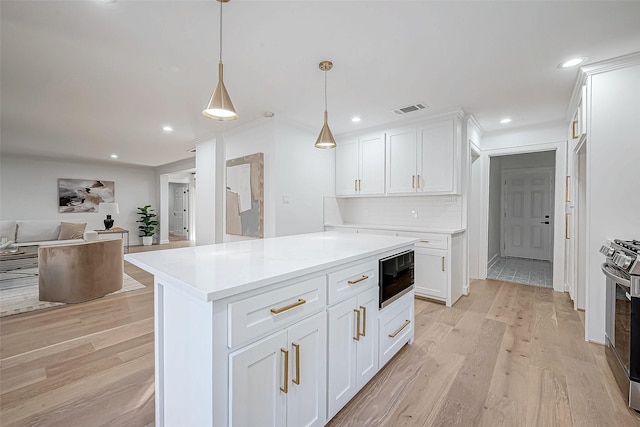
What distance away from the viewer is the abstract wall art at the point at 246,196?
3900 mm

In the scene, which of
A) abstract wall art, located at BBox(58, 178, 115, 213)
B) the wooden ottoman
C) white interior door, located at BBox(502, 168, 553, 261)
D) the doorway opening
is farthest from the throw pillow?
white interior door, located at BBox(502, 168, 553, 261)

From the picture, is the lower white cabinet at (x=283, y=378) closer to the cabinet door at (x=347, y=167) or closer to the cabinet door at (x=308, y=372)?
the cabinet door at (x=308, y=372)

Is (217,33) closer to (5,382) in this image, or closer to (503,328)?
(5,382)

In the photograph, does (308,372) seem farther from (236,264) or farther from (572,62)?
(572,62)

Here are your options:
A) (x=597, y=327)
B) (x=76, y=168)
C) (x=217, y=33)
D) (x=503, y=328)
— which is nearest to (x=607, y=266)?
(x=597, y=327)

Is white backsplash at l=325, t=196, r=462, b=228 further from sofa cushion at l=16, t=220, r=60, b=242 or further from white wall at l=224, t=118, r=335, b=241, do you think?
sofa cushion at l=16, t=220, r=60, b=242

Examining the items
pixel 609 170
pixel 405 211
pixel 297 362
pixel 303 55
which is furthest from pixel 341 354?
pixel 405 211

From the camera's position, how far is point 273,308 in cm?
115

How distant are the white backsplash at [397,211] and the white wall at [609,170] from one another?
145 centimetres

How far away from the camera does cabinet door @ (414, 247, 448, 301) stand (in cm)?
334

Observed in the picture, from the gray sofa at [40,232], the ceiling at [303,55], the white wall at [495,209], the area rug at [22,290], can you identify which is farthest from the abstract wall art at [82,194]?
the white wall at [495,209]

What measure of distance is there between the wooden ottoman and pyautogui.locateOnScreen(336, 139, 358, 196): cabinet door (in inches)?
135

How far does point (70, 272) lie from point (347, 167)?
3906 mm

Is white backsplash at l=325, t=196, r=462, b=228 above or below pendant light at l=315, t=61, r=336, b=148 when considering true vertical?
below
